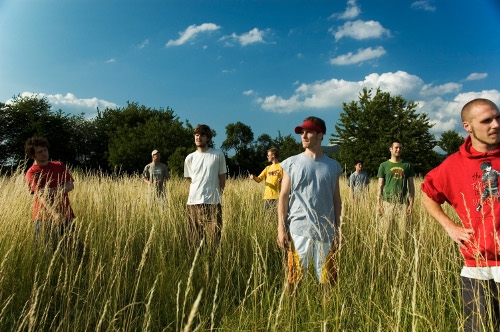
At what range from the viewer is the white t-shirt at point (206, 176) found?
4734mm

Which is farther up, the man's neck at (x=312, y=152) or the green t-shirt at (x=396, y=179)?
the man's neck at (x=312, y=152)

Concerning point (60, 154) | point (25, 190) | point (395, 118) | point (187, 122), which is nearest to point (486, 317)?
point (25, 190)

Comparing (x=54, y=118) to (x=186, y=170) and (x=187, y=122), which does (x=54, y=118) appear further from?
(x=186, y=170)

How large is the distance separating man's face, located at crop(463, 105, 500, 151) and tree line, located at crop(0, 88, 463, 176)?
17638 millimetres

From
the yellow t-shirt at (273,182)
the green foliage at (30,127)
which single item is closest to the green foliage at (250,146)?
the green foliage at (30,127)

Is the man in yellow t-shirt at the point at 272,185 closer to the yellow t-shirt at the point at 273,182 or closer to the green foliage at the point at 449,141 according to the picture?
the yellow t-shirt at the point at 273,182

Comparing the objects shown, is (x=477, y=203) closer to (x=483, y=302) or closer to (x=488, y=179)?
(x=488, y=179)

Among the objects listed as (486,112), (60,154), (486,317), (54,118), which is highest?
(54,118)

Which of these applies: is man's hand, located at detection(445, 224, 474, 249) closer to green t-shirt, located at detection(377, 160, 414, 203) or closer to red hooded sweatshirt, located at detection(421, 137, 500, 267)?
red hooded sweatshirt, located at detection(421, 137, 500, 267)

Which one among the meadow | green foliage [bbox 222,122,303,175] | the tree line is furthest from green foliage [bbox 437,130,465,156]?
the meadow

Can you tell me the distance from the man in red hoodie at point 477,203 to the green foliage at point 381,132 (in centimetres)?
2379

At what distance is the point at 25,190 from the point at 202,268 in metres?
2.10

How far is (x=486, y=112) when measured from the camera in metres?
1.97

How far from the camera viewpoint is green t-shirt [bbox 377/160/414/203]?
568 cm
